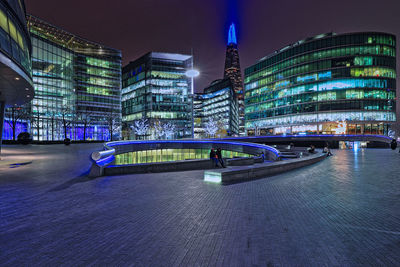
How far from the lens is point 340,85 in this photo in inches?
2771

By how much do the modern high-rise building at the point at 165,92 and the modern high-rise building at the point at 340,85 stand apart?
3729 cm

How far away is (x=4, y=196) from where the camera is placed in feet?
23.1

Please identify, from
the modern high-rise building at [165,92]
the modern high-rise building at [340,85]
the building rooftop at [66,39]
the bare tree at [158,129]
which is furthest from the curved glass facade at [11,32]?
the modern high-rise building at [165,92]

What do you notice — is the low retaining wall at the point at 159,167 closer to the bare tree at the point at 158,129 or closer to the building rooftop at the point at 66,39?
the building rooftop at the point at 66,39

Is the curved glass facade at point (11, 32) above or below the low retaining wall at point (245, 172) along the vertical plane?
above

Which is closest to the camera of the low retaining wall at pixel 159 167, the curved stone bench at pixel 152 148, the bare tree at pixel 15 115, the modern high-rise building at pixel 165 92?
the curved stone bench at pixel 152 148

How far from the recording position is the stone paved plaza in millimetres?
3525

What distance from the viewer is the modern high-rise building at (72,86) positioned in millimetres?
58344

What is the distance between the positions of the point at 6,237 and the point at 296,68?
3458 inches

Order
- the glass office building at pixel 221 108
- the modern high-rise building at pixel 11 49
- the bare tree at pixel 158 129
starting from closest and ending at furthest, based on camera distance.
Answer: the modern high-rise building at pixel 11 49, the bare tree at pixel 158 129, the glass office building at pixel 221 108

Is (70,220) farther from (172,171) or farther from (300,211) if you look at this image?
(172,171)

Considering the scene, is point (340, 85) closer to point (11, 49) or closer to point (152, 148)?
point (152, 148)

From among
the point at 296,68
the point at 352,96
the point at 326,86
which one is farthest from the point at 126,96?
the point at 352,96

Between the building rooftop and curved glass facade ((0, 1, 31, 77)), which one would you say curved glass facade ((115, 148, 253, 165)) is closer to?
curved glass facade ((0, 1, 31, 77))
